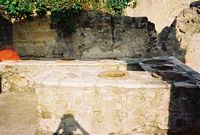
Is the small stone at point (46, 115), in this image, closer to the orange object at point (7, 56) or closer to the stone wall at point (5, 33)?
the orange object at point (7, 56)

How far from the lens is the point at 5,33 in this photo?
9.42 metres

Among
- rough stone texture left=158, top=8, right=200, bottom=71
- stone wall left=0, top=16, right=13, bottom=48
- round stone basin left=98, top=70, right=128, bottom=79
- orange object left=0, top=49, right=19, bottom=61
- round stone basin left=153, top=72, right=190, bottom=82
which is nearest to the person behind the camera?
round stone basin left=153, top=72, right=190, bottom=82

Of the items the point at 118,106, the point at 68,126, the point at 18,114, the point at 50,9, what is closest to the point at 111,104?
the point at 118,106

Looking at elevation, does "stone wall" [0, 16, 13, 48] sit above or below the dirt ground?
above

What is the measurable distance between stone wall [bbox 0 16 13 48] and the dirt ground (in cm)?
313

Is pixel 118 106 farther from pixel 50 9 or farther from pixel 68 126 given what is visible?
pixel 50 9

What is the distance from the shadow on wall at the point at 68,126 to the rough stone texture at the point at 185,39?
24.7ft

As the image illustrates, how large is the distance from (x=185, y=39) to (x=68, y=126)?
8573 mm

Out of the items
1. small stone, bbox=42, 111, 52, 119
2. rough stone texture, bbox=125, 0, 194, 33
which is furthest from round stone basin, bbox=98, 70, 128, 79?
rough stone texture, bbox=125, 0, 194, 33

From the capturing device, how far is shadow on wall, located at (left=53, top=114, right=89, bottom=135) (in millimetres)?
4633

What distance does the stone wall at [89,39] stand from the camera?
380 inches

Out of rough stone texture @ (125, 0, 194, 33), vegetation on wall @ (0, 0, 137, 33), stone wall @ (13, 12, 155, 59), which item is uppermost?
rough stone texture @ (125, 0, 194, 33)

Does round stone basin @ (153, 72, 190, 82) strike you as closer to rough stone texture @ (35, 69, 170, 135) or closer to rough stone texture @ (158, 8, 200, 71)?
rough stone texture @ (35, 69, 170, 135)

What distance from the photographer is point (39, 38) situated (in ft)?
31.8
